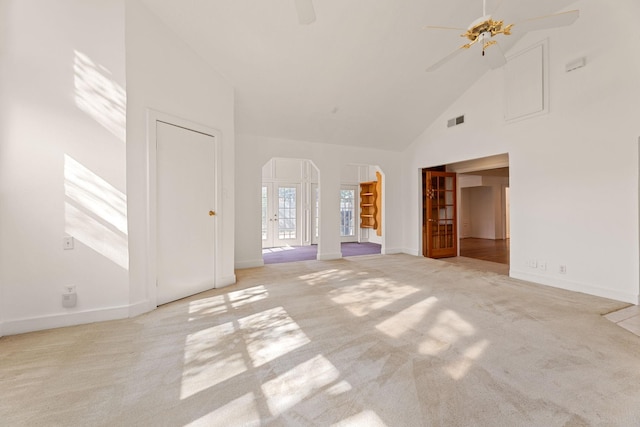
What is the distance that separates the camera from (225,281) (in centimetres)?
418

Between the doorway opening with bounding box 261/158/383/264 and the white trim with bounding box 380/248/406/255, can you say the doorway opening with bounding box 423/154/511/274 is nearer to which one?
the white trim with bounding box 380/248/406/255

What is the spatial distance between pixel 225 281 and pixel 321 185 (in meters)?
3.06

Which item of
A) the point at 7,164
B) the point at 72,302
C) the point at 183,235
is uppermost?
the point at 7,164

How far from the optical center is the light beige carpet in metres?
1.56

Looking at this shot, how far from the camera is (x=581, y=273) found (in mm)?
3861

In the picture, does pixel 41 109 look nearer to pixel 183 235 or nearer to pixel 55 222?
pixel 55 222

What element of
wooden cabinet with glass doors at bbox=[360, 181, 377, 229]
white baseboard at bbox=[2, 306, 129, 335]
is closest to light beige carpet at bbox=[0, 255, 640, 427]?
white baseboard at bbox=[2, 306, 129, 335]

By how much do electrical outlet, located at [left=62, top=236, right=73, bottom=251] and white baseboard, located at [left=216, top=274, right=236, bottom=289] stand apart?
5.89ft

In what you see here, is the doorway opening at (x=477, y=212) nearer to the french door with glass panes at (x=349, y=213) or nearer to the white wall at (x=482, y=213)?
the white wall at (x=482, y=213)

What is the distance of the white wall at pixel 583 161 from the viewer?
343 centimetres

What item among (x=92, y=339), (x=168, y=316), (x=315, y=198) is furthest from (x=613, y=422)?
(x=315, y=198)

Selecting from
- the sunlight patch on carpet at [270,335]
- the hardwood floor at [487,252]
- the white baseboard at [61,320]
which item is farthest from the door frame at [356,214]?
the white baseboard at [61,320]

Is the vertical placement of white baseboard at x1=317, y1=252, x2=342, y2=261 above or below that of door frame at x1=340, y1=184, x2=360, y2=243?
below

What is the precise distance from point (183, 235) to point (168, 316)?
3.41 feet
